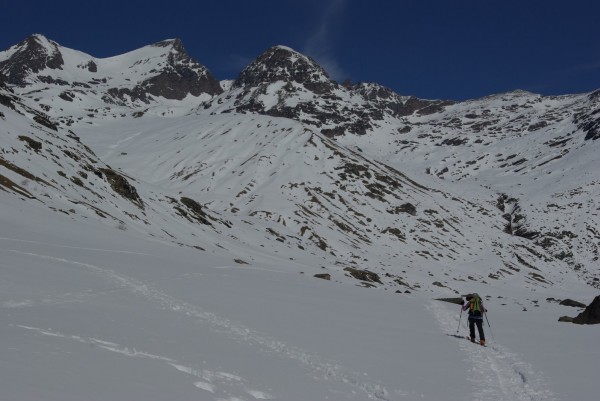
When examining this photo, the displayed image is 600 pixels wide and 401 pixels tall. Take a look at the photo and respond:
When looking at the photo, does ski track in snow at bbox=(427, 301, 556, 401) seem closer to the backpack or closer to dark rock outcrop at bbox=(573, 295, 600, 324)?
the backpack

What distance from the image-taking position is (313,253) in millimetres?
62281

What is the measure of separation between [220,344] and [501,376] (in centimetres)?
707

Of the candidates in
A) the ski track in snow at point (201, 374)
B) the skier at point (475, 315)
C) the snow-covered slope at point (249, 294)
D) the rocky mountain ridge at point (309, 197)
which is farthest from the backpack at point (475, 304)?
the rocky mountain ridge at point (309, 197)

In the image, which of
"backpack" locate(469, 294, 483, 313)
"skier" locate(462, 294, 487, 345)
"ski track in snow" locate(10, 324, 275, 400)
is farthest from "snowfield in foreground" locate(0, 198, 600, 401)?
"backpack" locate(469, 294, 483, 313)

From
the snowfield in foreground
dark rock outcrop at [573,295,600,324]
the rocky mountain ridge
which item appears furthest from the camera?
the rocky mountain ridge

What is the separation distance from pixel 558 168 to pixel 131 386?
604 feet

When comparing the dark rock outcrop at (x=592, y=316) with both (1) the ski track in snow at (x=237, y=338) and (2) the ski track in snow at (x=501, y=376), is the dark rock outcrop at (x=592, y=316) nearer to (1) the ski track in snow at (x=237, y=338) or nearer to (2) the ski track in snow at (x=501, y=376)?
(2) the ski track in snow at (x=501, y=376)

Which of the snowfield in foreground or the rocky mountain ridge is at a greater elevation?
the rocky mountain ridge

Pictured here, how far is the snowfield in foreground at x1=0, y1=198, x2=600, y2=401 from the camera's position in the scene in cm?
734

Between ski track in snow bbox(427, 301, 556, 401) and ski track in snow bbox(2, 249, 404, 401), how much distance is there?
2.42m

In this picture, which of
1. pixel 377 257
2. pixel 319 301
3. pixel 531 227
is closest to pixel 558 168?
pixel 531 227

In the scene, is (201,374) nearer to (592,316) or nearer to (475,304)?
(475,304)

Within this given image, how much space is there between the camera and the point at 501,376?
41.1ft

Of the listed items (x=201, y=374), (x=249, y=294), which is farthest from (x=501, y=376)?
(x=249, y=294)
